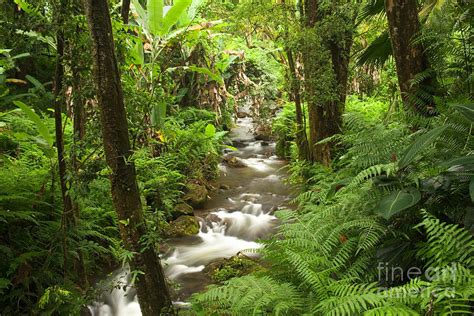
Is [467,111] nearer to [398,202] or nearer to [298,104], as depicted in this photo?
[398,202]

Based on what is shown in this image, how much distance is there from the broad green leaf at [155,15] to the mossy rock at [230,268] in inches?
142

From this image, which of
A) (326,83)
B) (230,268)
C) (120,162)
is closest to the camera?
(120,162)

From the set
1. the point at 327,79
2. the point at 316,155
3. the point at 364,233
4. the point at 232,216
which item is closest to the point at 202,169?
the point at 232,216

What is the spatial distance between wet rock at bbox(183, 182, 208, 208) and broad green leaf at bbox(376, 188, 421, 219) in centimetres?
572

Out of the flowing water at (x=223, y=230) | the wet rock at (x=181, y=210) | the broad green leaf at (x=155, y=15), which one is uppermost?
the broad green leaf at (x=155, y=15)

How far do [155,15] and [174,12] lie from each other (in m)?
0.28

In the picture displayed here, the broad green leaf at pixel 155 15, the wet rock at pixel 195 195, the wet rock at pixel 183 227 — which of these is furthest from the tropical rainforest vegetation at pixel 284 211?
the wet rock at pixel 195 195

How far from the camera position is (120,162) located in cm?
229

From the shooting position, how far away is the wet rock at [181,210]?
692 cm

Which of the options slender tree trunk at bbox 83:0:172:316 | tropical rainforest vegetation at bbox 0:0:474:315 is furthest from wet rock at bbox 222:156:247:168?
slender tree trunk at bbox 83:0:172:316

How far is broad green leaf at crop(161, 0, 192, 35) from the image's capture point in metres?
5.17

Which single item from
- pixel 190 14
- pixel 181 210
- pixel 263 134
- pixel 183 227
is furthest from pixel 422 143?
pixel 263 134

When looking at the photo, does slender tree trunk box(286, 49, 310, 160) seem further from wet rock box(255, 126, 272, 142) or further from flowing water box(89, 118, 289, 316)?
wet rock box(255, 126, 272, 142)

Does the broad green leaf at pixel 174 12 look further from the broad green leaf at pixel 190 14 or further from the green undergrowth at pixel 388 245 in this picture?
the green undergrowth at pixel 388 245
